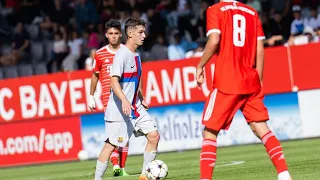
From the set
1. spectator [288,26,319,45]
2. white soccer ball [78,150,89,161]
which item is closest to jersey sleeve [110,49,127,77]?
white soccer ball [78,150,89,161]

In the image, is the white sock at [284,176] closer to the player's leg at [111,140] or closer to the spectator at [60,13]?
the player's leg at [111,140]

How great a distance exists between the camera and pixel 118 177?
14.9 meters

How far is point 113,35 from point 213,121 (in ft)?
16.5

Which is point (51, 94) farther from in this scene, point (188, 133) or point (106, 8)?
point (106, 8)

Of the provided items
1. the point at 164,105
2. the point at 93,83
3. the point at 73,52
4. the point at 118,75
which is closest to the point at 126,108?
the point at 118,75

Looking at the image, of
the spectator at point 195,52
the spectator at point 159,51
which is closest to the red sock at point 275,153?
the spectator at point 195,52

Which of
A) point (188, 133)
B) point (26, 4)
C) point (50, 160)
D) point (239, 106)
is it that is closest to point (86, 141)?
point (50, 160)

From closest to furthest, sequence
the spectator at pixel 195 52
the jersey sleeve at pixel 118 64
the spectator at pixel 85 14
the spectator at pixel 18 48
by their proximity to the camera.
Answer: the jersey sleeve at pixel 118 64, the spectator at pixel 195 52, the spectator at pixel 18 48, the spectator at pixel 85 14

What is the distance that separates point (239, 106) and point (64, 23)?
64.3ft

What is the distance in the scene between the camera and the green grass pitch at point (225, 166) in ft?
43.8

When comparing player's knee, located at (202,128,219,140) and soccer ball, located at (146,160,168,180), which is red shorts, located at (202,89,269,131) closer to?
player's knee, located at (202,128,219,140)

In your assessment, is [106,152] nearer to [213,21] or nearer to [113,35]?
[113,35]

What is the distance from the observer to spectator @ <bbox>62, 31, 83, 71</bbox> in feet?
90.1

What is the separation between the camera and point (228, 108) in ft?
33.8
